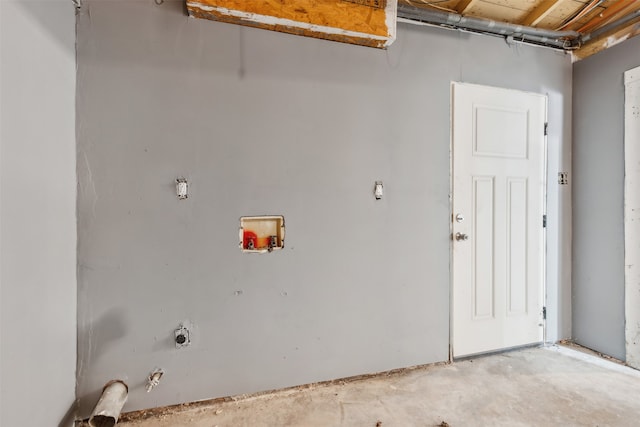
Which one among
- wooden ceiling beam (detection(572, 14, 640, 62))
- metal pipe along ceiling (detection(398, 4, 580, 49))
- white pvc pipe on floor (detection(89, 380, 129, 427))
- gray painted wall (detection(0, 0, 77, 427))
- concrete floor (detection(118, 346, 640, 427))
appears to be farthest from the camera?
wooden ceiling beam (detection(572, 14, 640, 62))

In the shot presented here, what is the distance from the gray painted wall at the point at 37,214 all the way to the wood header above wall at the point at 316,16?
2.38 feet

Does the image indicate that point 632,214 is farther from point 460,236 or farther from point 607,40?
point 607,40

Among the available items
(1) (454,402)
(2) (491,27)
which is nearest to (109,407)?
(1) (454,402)

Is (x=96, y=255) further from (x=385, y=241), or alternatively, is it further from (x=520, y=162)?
(x=520, y=162)

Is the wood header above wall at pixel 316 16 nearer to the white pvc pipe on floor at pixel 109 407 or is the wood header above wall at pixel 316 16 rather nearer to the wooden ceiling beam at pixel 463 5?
the wooden ceiling beam at pixel 463 5

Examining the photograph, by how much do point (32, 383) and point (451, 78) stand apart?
Answer: 9.60ft

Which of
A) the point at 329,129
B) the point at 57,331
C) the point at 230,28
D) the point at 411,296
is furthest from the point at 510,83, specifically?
the point at 57,331

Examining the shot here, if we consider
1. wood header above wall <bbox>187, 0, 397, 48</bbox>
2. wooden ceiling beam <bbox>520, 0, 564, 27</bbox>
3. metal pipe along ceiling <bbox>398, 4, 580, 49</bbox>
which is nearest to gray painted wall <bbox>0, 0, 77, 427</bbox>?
wood header above wall <bbox>187, 0, 397, 48</bbox>

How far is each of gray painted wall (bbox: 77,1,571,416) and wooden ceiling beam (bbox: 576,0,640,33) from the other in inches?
32.9

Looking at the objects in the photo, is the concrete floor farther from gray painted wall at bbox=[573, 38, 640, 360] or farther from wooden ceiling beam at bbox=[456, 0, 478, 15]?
wooden ceiling beam at bbox=[456, 0, 478, 15]

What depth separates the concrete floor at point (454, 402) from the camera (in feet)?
5.48

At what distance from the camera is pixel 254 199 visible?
1.88 meters

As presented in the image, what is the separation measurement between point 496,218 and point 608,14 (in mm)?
1714

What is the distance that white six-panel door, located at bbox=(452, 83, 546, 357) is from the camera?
2.29m
